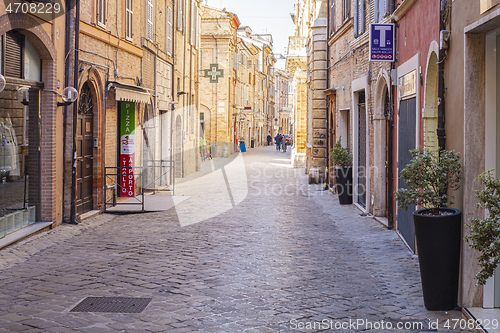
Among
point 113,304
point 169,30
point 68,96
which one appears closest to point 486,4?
point 113,304

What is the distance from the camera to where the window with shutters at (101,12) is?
1184 centimetres

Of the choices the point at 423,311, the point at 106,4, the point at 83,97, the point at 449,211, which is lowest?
the point at 423,311

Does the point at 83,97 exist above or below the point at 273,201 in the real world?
above

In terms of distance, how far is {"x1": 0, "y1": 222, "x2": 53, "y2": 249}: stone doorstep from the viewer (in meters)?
8.03

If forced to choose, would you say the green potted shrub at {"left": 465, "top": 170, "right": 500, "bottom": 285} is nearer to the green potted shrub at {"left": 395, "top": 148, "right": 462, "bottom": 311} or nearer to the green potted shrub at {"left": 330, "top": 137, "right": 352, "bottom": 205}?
the green potted shrub at {"left": 395, "top": 148, "right": 462, "bottom": 311}

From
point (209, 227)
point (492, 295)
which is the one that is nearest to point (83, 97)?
point (209, 227)

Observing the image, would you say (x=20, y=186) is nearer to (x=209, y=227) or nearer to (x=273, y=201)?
(x=209, y=227)

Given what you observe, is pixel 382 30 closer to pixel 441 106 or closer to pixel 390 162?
pixel 390 162

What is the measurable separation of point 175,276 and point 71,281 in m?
1.22

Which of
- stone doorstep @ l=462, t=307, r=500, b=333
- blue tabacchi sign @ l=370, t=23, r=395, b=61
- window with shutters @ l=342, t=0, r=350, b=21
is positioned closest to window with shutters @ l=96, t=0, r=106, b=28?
blue tabacchi sign @ l=370, t=23, r=395, b=61

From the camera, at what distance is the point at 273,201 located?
48.0ft

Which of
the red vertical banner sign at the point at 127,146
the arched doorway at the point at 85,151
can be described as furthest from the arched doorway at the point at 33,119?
the red vertical banner sign at the point at 127,146

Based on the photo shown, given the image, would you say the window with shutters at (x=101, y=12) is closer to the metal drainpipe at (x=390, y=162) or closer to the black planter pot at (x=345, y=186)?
the metal drainpipe at (x=390, y=162)

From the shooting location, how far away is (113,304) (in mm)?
5484
